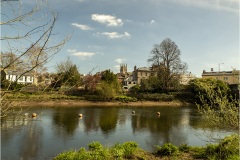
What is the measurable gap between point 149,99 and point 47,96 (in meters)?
50.3

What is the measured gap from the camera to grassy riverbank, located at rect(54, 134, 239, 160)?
10.9 meters

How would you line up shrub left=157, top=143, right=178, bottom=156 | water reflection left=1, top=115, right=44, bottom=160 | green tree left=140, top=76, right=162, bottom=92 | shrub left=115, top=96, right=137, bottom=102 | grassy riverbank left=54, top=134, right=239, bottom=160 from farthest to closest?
green tree left=140, top=76, right=162, bottom=92
shrub left=115, top=96, right=137, bottom=102
water reflection left=1, top=115, right=44, bottom=160
shrub left=157, top=143, right=178, bottom=156
grassy riverbank left=54, top=134, right=239, bottom=160

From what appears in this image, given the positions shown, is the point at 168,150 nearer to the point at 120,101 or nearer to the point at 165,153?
the point at 165,153

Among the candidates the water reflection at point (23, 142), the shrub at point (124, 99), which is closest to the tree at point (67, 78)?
the water reflection at point (23, 142)

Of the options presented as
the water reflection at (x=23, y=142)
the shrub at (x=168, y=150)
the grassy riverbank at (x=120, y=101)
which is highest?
the grassy riverbank at (x=120, y=101)

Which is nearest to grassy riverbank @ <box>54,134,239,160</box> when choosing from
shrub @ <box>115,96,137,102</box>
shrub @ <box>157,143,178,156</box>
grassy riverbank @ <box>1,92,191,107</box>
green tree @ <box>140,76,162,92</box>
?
shrub @ <box>157,143,178,156</box>

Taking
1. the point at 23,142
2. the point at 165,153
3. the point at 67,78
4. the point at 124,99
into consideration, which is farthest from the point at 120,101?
the point at 67,78

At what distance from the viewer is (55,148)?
15.1m

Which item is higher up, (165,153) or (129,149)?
(129,149)

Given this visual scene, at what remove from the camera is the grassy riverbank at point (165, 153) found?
10944 millimetres

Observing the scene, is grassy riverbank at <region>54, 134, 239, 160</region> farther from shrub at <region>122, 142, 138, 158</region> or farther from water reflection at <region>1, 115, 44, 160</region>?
water reflection at <region>1, 115, 44, 160</region>

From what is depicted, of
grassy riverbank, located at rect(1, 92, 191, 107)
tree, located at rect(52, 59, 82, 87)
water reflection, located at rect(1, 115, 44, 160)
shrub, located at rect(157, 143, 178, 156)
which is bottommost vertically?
water reflection, located at rect(1, 115, 44, 160)

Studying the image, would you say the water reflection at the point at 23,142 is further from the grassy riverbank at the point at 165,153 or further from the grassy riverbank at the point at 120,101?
the grassy riverbank at the point at 120,101

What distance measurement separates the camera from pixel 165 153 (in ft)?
40.9
